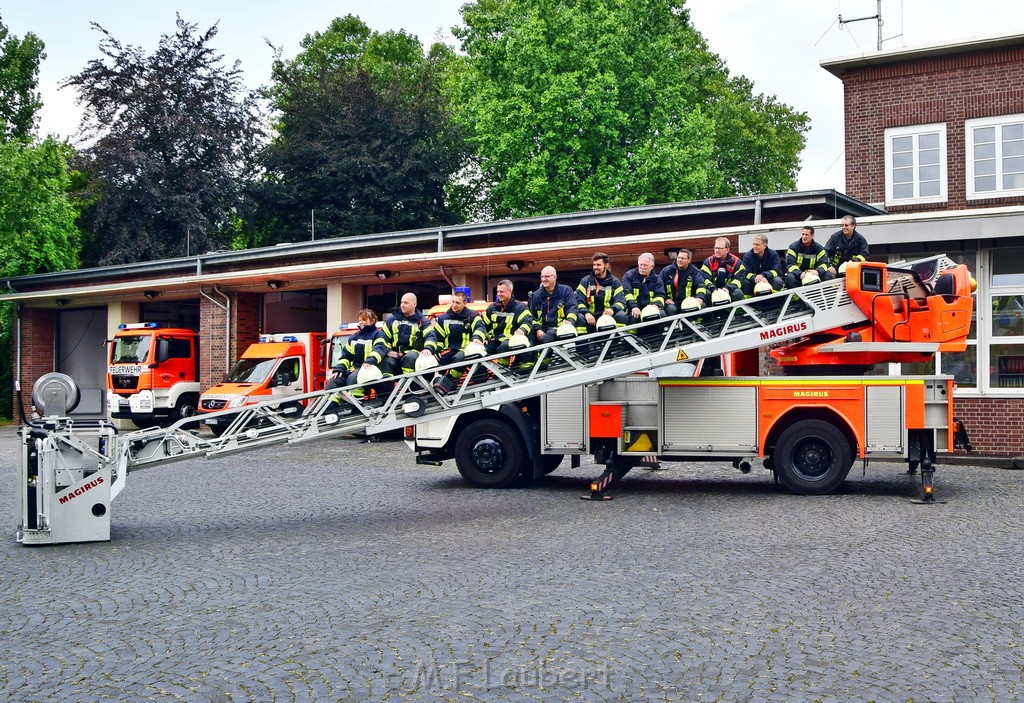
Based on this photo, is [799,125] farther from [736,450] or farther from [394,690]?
[394,690]

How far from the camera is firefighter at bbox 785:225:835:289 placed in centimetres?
1231

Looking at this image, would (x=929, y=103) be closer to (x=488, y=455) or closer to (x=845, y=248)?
(x=845, y=248)

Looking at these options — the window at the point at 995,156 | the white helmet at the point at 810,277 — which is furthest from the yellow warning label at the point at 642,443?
the window at the point at 995,156

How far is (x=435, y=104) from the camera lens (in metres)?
40.4

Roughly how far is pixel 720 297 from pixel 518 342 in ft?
7.94

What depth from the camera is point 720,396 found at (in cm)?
1233

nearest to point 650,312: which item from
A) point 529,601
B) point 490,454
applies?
point 490,454

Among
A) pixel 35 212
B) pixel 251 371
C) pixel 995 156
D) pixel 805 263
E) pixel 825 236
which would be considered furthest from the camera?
pixel 35 212

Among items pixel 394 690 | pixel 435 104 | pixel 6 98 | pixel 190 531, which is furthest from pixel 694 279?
pixel 6 98

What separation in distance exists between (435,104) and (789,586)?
35147 mm

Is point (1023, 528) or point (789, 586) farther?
point (1023, 528)

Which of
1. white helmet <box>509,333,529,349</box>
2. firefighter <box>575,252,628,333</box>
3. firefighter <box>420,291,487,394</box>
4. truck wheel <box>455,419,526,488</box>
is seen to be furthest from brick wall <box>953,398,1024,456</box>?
firefighter <box>420,291,487,394</box>

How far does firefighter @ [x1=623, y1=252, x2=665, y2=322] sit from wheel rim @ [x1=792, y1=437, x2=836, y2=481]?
2.24 meters

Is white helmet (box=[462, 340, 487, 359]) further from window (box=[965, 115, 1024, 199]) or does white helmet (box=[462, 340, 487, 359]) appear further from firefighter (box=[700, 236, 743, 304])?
window (box=[965, 115, 1024, 199])
